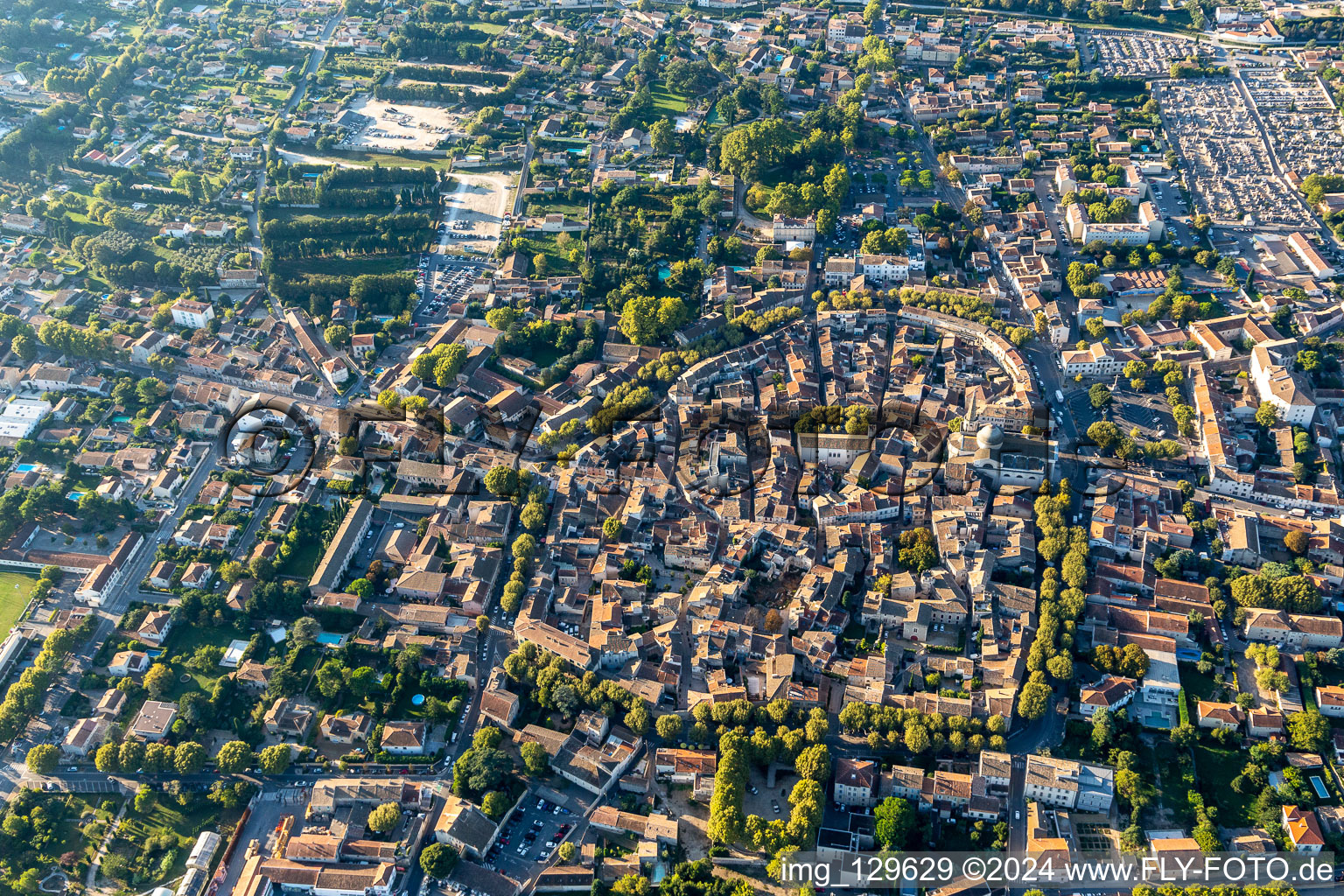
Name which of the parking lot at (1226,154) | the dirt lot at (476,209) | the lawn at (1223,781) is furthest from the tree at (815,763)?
the parking lot at (1226,154)

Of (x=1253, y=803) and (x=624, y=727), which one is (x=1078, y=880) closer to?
(x=1253, y=803)

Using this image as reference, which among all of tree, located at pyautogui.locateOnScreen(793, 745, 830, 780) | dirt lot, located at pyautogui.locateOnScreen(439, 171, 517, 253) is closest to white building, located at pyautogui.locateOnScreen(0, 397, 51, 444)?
dirt lot, located at pyautogui.locateOnScreen(439, 171, 517, 253)

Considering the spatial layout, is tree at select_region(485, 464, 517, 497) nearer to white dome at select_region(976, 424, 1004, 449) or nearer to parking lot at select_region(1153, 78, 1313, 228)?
white dome at select_region(976, 424, 1004, 449)

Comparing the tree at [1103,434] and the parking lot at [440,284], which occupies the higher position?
the tree at [1103,434]

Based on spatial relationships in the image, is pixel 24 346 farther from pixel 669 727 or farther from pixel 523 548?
pixel 669 727

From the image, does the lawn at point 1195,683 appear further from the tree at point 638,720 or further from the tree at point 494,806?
the tree at point 494,806

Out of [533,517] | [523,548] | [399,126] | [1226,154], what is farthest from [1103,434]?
[399,126]
